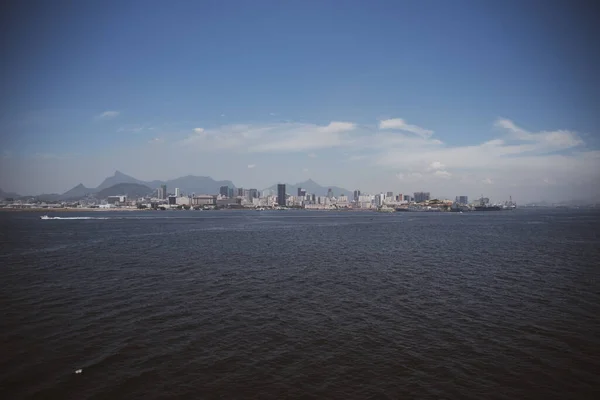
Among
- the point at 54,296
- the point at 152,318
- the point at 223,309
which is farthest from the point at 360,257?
the point at 54,296

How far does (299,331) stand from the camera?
1712 centimetres

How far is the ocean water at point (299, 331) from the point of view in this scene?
12.2 metres

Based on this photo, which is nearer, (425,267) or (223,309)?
(223,309)

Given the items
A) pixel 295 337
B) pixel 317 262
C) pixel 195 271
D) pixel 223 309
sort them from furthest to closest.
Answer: pixel 317 262, pixel 195 271, pixel 223 309, pixel 295 337

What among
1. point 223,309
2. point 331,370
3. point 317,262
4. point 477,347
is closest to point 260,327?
point 223,309

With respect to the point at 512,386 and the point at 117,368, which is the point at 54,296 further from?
the point at 512,386

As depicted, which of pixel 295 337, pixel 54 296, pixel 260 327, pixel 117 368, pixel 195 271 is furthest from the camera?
pixel 195 271

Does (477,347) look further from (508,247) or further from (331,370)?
(508,247)

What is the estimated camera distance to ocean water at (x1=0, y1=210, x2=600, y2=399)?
12.2 m

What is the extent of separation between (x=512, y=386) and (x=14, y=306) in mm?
25516

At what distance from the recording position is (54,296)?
75.3 feet

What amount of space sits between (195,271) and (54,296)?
1092 centimetres

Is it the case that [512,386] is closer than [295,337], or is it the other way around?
[512,386]

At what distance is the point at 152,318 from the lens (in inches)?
739
